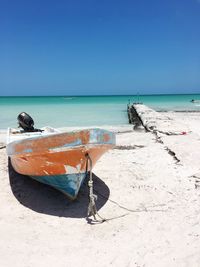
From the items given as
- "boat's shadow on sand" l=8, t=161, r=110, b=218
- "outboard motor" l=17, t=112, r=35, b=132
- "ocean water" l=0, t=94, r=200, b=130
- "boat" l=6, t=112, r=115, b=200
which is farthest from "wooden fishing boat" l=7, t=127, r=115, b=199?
"ocean water" l=0, t=94, r=200, b=130

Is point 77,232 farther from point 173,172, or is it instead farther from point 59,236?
point 173,172

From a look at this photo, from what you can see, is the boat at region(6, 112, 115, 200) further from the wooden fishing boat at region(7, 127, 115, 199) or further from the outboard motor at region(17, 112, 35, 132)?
the outboard motor at region(17, 112, 35, 132)

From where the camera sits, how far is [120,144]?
9820 millimetres

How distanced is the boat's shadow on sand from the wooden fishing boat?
241mm

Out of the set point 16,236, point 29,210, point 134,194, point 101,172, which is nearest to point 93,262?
point 16,236

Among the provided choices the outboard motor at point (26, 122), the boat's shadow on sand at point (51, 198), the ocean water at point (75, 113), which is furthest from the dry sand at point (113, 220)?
the ocean water at point (75, 113)

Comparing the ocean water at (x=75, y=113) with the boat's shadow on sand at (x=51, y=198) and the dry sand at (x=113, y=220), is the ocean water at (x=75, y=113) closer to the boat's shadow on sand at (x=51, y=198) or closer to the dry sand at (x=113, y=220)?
the boat's shadow on sand at (x=51, y=198)

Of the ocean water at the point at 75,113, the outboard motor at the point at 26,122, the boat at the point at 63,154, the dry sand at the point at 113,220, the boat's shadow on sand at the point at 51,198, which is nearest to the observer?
the dry sand at the point at 113,220

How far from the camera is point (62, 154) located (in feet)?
15.5

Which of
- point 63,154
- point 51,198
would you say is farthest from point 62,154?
point 51,198

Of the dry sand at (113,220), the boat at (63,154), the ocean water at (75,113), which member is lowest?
the ocean water at (75,113)

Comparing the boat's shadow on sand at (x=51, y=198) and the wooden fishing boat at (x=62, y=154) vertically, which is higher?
the wooden fishing boat at (x=62, y=154)

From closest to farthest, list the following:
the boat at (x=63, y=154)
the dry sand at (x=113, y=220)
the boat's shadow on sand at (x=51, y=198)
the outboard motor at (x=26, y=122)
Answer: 1. the dry sand at (x=113, y=220)
2. the boat at (x=63, y=154)
3. the boat's shadow on sand at (x=51, y=198)
4. the outboard motor at (x=26, y=122)

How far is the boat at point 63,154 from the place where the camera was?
4.69 m
